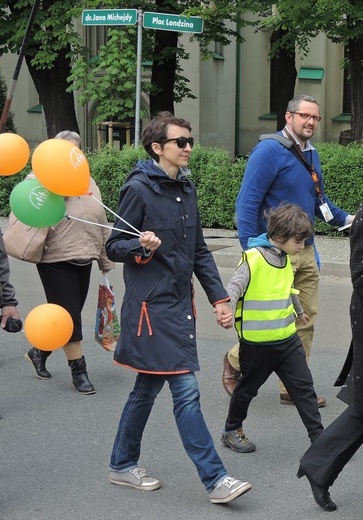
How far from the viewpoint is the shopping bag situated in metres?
7.20

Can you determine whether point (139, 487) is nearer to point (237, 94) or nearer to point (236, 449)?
point (236, 449)

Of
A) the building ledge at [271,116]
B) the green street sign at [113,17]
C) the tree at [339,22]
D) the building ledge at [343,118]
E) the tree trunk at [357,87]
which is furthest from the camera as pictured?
the building ledge at [271,116]

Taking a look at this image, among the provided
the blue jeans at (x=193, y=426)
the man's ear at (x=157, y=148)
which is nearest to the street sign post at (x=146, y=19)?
the man's ear at (x=157, y=148)

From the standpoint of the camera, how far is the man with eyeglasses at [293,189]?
6281 millimetres

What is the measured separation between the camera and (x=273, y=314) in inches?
217

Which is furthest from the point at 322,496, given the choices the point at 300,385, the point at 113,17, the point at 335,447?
the point at 113,17

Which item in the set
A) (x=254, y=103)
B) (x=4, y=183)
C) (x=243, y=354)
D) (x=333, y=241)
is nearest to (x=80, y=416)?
(x=243, y=354)

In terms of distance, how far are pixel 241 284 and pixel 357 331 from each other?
0.97 metres

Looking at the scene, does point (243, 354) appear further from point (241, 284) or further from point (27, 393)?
point (27, 393)

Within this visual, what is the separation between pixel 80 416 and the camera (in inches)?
256

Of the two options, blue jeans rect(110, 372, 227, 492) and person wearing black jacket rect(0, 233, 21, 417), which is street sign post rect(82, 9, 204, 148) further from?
blue jeans rect(110, 372, 227, 492)

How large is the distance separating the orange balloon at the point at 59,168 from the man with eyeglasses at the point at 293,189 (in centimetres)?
155

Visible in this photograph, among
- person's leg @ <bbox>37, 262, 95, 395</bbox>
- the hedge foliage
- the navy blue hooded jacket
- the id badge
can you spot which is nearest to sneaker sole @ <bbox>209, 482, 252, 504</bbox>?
the navy blue hooded jacket

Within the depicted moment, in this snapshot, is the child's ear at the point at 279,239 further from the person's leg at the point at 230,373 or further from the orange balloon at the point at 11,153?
the orange balloon at the point at 11,153
